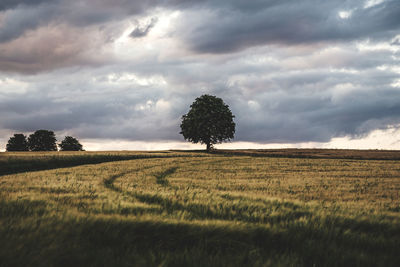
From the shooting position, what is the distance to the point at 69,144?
105 meters

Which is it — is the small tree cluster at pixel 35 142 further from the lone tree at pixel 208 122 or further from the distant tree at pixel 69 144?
the lone tree at pixel 208 122

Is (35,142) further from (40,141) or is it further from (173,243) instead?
(173,243)

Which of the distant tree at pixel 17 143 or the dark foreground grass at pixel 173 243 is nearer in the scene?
the dark foreground grass at pixel 173 243

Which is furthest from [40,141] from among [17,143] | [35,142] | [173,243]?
[173,243]

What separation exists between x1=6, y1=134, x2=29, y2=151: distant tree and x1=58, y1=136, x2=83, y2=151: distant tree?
10.2m

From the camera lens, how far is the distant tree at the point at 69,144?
104 metres

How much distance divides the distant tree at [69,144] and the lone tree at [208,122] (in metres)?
50.5

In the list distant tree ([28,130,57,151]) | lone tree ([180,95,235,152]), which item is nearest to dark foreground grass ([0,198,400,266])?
lone tree ([180,95,235,152])

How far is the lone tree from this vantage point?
2704 inches

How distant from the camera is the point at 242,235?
5.13m

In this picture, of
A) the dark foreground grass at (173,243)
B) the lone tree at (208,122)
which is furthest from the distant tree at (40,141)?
the dark foreground grass at (173,243)

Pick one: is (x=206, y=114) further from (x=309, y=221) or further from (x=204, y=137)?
(x=309, y=221)

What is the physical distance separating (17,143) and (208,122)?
6713 cm

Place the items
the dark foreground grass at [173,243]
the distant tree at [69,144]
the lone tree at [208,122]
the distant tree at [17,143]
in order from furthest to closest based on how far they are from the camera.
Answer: the distant tree at [69,144] < the distant tree at [17,143] < the lone tree at [208,122] < the dark foreground grass at [173,243]
